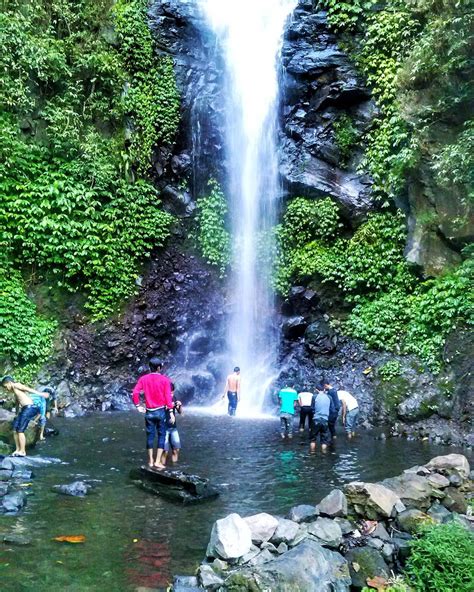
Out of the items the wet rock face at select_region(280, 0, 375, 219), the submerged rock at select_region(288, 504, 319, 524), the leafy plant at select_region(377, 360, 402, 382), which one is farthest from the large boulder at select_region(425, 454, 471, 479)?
the wet rock face at select_region(280, 0, 375, 219)

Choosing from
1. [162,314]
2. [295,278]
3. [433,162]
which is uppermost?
[433,162]

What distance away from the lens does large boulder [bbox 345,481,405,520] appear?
675 centimetres

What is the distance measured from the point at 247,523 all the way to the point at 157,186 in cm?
1656

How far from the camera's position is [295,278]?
19.3 metres

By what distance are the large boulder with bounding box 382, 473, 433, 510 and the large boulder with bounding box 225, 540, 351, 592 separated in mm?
1683

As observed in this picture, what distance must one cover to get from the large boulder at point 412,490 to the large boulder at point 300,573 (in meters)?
1.68

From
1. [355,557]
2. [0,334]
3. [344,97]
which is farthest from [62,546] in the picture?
[344,97]

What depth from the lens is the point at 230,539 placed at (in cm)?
566

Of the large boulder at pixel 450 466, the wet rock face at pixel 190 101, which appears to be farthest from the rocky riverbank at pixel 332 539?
the wet rock face at pixel 190 101

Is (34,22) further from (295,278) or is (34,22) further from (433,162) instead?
(433,162)

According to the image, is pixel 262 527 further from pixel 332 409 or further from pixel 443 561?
pixel 332 409

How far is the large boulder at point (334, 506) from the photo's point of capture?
6.71 meters

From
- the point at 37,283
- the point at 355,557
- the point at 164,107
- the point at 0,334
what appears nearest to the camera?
the point at 355,557

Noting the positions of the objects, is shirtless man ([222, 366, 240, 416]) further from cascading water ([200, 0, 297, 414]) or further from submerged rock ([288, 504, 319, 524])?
submerged rock ([288, 504, 319, 524])
